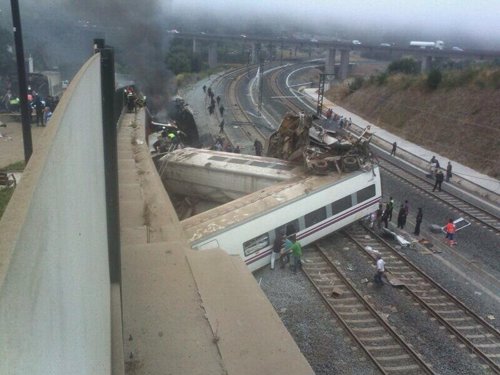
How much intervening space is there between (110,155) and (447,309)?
8.80 meters

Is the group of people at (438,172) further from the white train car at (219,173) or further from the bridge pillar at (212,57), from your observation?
the bridge pillar at (212,57)

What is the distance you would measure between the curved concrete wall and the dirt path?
16.9 metres

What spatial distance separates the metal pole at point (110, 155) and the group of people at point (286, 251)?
23.5 feet

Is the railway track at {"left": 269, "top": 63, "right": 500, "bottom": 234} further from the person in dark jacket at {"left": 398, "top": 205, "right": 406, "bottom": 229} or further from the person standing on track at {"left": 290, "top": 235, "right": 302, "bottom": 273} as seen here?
the person standing on track at {"left": 290, "top": 235, "right": 302, "bottom": 273}

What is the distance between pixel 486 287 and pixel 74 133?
12011mm

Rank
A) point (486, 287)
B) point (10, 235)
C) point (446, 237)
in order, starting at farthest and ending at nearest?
point (446, 237)
point (486, 287)
point (10, 235)

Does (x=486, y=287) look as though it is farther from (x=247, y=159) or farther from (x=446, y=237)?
(x=247, y=159)

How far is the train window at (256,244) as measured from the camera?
12.2 m

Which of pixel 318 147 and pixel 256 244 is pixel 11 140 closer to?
pixel 318 147

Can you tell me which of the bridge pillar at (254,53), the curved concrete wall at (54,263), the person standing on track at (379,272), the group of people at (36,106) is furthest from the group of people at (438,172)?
the bridge pillar at (254,53)

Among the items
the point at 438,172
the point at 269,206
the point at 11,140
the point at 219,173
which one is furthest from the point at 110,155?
the point at 11,140

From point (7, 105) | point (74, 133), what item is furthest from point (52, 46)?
point (74, 133)

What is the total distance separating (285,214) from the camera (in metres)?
13.0

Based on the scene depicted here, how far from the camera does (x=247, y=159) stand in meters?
17.1
